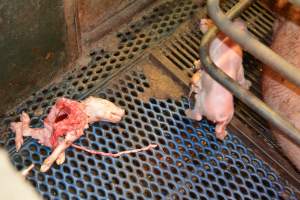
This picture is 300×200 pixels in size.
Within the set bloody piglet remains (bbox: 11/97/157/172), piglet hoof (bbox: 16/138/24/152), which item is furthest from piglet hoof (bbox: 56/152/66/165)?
piglet hoof (bbox: 16/138/24/152)

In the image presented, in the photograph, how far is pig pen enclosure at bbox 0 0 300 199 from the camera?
1562 mm

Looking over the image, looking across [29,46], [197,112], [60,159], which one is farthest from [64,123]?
[197,112]

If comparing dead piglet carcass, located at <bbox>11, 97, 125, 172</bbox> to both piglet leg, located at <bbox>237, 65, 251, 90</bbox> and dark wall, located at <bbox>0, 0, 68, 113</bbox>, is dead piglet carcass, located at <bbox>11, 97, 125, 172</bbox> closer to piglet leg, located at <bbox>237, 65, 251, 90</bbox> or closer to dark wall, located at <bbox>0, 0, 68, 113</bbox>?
dark wall, located at <bbox>0, 0, 68, 113</bbox>

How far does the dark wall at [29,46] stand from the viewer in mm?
1379

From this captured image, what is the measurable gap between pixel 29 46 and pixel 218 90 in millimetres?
692

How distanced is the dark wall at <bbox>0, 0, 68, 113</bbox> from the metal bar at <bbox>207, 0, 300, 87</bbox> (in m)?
0.54

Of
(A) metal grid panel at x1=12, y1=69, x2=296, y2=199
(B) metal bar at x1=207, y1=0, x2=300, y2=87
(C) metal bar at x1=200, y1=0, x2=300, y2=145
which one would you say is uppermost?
(B) metal bar at x1=207, y1=0, x2=300, y2=87

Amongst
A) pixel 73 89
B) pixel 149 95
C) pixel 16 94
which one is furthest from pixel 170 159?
pixel 16 94

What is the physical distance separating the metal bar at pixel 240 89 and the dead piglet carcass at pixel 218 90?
0.09 metres

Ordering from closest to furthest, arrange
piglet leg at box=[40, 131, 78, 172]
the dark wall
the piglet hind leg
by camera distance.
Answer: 1. the dark wall
2. piglet leg at box=[40, 131, 78, 172]
3. the piglet hind leg

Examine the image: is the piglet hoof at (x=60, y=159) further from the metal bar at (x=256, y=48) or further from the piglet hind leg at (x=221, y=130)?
the metal bar at (x=256, y=48)

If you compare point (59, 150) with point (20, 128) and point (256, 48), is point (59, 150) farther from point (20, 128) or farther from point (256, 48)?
point (256, 48)

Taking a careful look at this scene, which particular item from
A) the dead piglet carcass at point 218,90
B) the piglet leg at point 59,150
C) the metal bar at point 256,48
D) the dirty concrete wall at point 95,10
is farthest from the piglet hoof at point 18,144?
the metal bar at point 256,48

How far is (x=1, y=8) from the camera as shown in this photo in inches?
50.9
